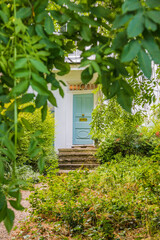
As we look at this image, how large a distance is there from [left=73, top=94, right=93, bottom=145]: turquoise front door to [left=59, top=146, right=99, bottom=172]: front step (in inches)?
45.0

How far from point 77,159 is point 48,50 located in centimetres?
764

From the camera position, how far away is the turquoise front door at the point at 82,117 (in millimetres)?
9945

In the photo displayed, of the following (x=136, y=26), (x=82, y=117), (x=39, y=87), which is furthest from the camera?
(x=82, y=117)

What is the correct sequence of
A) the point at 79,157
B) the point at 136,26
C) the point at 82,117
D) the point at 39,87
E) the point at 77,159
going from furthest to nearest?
the point at 82,117 < the point at 79,157 < the point at 77,159 < the point at 39,87 < the point at 136,26

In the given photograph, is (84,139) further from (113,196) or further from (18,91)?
(18,91)

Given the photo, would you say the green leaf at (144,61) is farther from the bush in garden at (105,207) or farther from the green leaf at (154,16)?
the bush in garden at (105,207)

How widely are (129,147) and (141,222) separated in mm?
4379

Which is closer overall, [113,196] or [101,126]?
[113,196]

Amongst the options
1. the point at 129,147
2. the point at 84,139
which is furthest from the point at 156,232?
the point at 84,139

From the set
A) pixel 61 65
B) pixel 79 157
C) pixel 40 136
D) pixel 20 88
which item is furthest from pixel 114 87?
pixel 79 157

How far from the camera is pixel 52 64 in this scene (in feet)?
3.15

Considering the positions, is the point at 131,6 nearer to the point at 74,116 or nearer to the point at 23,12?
the point at 23,12

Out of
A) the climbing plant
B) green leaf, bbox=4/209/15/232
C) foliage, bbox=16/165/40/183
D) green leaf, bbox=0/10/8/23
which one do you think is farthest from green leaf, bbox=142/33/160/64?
foliage, bbox=16/165/40/183

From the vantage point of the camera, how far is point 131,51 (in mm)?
639
